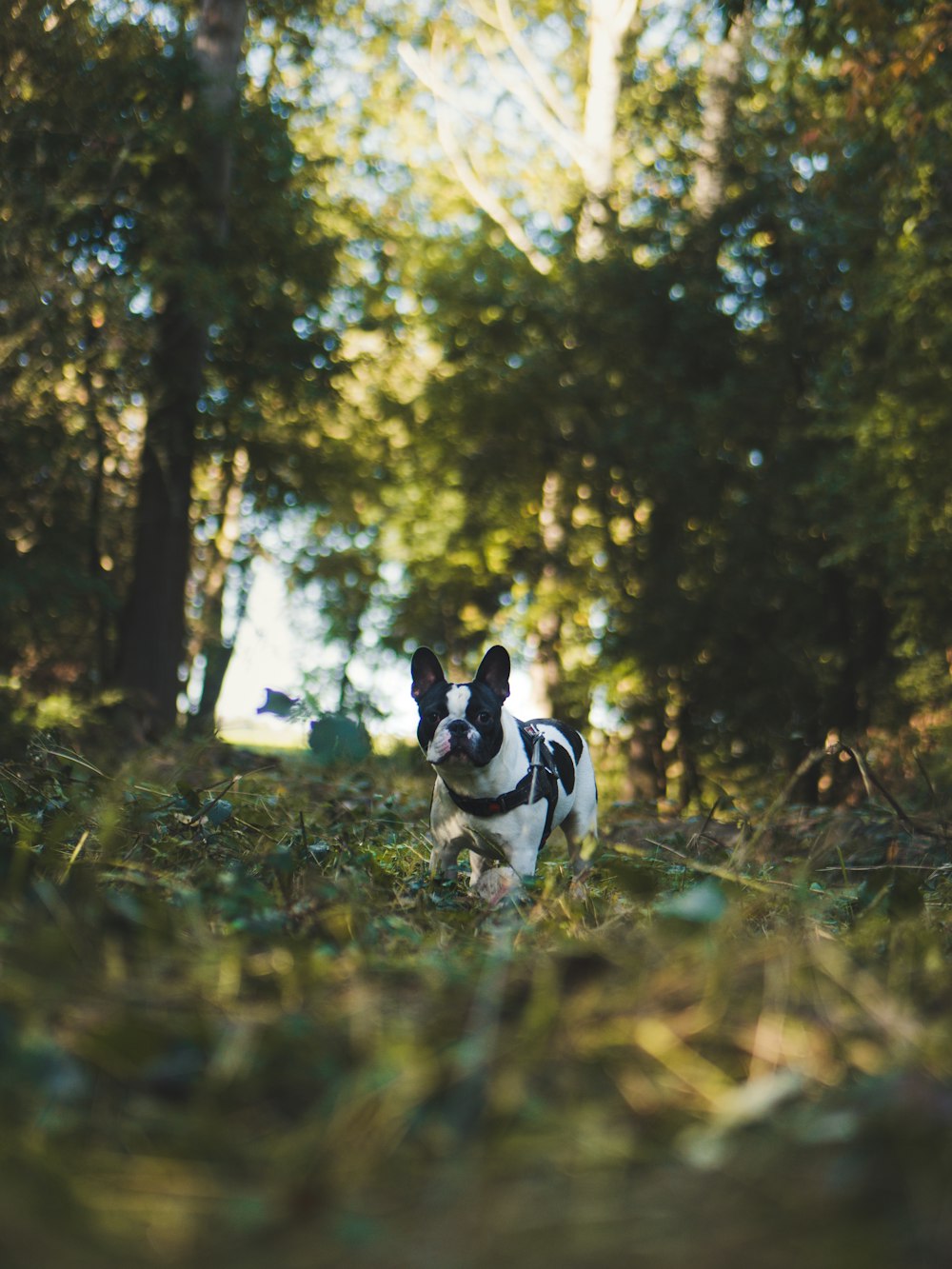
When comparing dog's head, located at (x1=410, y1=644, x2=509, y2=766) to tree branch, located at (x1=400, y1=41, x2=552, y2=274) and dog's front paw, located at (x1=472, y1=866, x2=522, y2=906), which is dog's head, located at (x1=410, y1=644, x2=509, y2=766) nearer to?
dog's front paw, located at (x1=472, y1=866, x2=522, y2=906)

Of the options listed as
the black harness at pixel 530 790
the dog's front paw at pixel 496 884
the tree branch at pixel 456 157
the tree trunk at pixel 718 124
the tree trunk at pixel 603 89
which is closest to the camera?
the dog's front paw at pixel 496 884

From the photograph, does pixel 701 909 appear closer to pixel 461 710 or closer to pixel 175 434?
pixel 461 710

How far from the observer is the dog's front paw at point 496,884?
4184mm

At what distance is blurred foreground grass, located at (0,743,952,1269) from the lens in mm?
1581

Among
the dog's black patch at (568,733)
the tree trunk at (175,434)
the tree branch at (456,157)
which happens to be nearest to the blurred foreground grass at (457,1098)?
the dog's black patch at (568,733)

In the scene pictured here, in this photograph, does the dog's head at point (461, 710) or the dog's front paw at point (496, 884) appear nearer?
the dog's front paw at point (496, 884)

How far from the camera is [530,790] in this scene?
497 centimetres

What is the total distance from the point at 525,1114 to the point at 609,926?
6.42 feet

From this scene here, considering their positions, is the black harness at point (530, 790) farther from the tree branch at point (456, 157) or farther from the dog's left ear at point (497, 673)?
the tree branch at point (456, 157)

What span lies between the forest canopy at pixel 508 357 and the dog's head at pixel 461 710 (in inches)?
176

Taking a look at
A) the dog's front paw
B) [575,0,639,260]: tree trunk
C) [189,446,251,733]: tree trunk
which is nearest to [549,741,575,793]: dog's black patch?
the dog's front paw

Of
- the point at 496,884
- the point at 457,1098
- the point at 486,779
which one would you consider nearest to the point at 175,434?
the point at 486,779

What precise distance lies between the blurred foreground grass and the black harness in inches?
72.8

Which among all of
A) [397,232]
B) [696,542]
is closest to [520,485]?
[696,542]
